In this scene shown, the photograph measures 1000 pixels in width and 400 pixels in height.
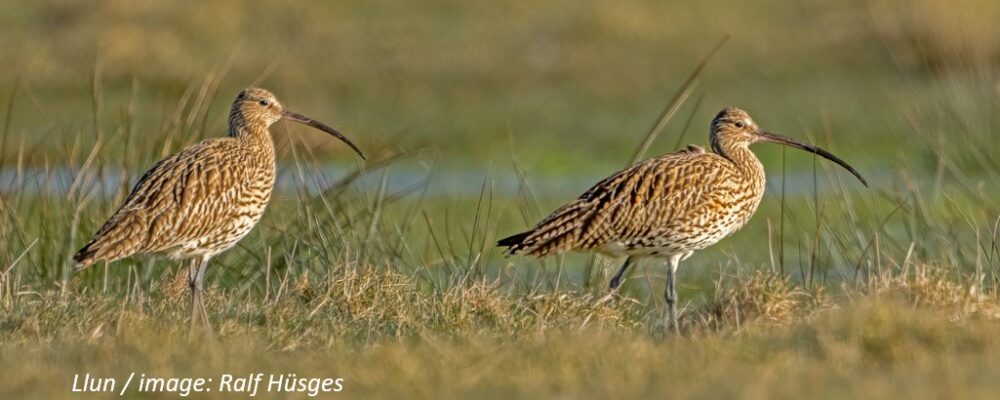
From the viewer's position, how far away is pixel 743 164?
29.5 ft

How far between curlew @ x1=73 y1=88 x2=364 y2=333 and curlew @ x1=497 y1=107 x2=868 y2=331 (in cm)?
119

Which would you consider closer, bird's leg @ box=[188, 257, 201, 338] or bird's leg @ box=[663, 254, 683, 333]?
bird's leg @ box=[188, 257, 201, 338]

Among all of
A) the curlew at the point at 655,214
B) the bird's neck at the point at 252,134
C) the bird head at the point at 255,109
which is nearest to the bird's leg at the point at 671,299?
the curlew at the point at 655,214

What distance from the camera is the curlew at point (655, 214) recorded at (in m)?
8.39

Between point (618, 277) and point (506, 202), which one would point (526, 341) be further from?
point (506, 202)

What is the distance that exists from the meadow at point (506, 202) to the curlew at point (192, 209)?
0.73ft

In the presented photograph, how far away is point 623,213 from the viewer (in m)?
8.44

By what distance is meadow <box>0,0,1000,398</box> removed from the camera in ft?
19.9

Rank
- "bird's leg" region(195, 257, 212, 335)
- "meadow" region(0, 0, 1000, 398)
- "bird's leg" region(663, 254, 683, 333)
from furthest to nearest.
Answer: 1. "bird's leg" region(663, 254, 683, 333)
2. "bird's leg" region(195, 257, 212, 335)
3. "meadow" region(0, 0, 1000, 398)

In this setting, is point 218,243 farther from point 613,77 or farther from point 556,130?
point 613,77

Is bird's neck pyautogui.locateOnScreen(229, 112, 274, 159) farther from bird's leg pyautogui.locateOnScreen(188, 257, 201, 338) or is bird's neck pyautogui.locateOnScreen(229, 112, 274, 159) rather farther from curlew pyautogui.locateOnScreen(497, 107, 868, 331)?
curlew pyautogui.locateOnScreen(497, 107, 868, 331)

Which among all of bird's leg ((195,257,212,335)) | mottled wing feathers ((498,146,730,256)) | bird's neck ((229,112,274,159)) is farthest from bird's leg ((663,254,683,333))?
bird's neck ((229,112,274,159))

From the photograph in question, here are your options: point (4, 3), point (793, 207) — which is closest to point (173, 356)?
point (793, 207)

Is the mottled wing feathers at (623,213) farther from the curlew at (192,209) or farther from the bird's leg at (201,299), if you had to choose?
the bird's leg at (201,299)
